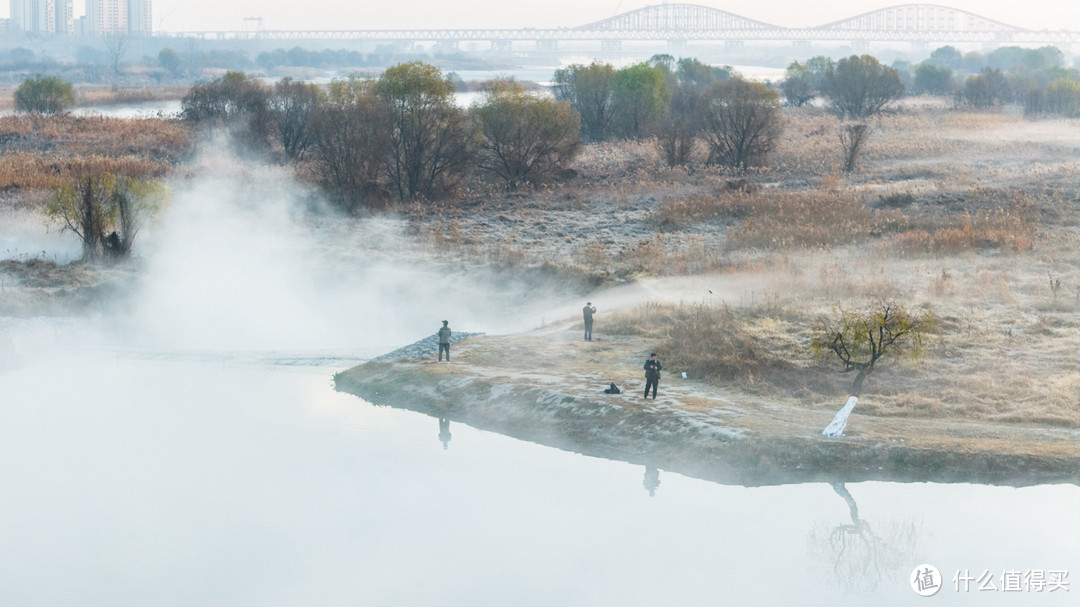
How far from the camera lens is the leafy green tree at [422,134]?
45.4m

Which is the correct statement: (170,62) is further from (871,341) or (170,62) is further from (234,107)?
(871,341)

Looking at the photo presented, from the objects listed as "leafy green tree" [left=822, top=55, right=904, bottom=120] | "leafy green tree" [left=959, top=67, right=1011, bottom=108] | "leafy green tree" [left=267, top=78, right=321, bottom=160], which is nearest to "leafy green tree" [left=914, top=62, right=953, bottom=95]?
"leafy green tree" [left=959, top=67, right=1011, bottom=108]

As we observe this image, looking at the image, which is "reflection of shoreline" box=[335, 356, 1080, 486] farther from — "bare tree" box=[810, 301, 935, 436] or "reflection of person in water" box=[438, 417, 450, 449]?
"bare tree" box=[810, 301, 935, 436]

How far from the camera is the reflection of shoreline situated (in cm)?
1819

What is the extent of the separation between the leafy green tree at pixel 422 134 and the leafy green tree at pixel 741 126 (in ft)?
44.4

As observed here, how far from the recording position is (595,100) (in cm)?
7106

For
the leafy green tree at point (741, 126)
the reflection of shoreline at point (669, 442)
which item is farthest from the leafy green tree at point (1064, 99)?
the reflection of shoreline at point (669, 442)

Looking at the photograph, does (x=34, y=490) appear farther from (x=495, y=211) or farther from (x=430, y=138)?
(x=430, y=138)

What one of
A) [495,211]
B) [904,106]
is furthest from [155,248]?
[904,106]

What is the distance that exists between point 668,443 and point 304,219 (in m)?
23.6

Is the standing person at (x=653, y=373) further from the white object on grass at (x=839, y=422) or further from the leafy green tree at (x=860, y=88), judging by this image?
the leafy green tree at (x=860, y=88)

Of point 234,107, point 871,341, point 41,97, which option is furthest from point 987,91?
point 871,341

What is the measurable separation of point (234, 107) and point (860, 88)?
139 feet

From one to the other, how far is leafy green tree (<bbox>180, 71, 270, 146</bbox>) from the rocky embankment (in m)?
37.5
